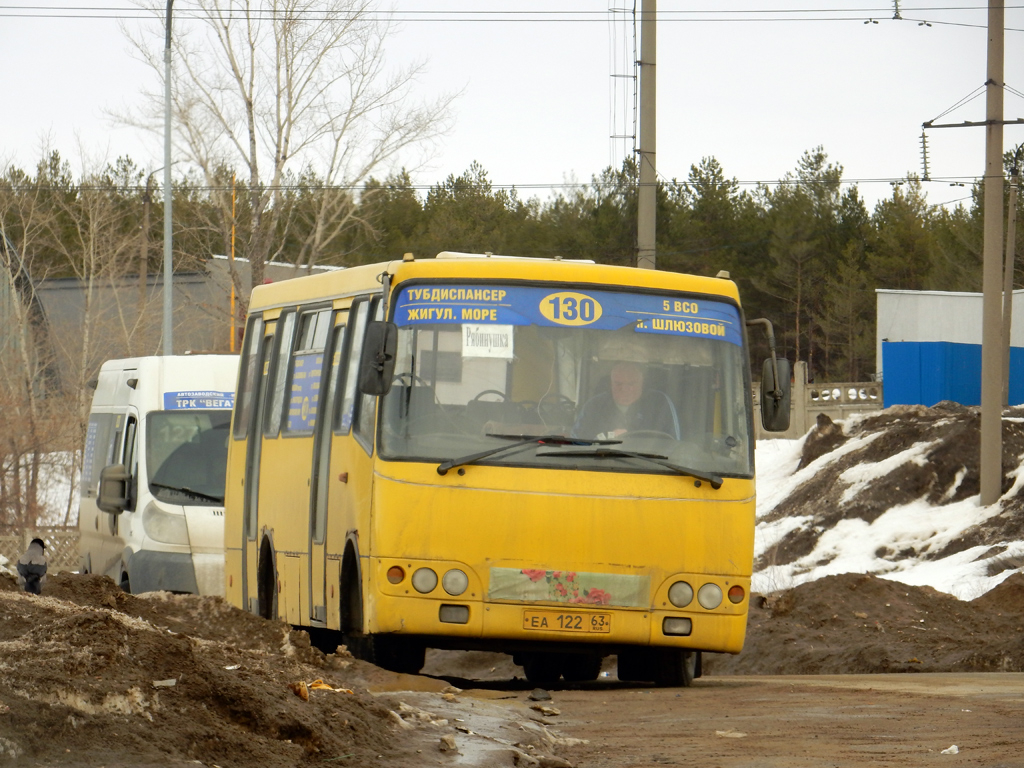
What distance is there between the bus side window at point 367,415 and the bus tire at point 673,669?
2512mm

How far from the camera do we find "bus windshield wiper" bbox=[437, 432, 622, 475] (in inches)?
397

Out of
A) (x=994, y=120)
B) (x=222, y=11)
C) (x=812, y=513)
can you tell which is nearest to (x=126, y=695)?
(x=994, y=120)

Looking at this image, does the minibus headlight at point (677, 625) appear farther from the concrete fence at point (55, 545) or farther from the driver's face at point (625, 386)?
the concrete fence at point (55, 545)

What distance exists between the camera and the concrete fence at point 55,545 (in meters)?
31.1

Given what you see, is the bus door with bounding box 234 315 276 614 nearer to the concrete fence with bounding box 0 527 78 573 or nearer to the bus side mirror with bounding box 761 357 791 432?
the bus side mirror with bounding box 761 357 791 432

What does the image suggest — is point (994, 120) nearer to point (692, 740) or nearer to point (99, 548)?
point (99, 548)

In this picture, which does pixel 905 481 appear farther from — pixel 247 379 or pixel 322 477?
pixel 322 477

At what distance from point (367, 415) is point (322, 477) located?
1194 millimetres

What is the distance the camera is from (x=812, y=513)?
3030 centimetres

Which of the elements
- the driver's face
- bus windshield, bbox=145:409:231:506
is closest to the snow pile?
bus windshield, bbox=145:409:231:506

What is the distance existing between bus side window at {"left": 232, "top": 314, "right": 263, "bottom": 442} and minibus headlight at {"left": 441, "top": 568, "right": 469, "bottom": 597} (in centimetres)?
430

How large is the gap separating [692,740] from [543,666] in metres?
4.67

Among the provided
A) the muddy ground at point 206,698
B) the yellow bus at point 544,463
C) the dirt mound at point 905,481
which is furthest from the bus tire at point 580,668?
the dirt mound at point 905,481

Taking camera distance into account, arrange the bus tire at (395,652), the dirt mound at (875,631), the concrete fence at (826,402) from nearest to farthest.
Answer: the bus tire at (395,652) → the dirt mound at (875,631) → the concrete fence at (826,402)
